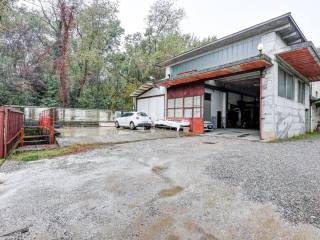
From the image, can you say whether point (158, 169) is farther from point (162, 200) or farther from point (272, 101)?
point (272, 101)

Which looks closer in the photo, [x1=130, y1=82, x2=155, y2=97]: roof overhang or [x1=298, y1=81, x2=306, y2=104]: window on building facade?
[x1=298, y1=81, x2=306, y2=104]: window on building facade

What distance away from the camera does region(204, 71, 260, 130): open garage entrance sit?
49.3ft

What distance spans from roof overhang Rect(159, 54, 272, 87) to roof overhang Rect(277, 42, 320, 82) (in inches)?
44.5

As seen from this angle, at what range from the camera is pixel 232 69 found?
34.5ft

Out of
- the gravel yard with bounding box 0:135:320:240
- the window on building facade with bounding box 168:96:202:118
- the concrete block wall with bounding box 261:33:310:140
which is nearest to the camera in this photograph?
the gravel yard with bounding box 0:135:320:240

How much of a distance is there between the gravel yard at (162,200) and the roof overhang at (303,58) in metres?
6.04

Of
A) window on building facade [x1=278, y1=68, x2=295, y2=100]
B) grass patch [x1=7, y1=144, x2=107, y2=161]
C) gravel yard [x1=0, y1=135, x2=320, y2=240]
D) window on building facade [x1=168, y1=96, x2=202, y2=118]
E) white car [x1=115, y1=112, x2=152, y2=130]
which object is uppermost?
window on building facade [x1=278, y1=68, x2=295, y2=100]

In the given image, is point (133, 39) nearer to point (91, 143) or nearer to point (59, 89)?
point (59, 89)

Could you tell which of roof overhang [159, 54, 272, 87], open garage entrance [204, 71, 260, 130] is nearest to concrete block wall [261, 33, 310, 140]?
roof overhang [159, 54, 272, 87]

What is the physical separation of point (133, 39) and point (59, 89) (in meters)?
12.5

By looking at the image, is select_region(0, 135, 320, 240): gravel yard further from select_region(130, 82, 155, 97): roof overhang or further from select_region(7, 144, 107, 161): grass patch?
select_region(130, 82, 155, 97): roof overhang

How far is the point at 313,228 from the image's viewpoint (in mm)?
A: 2260

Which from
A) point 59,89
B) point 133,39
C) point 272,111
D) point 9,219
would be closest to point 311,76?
point 272,111

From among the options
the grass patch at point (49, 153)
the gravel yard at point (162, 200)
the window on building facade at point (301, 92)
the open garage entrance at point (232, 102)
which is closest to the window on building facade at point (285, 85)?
the window on building facade at point (301, 92)
